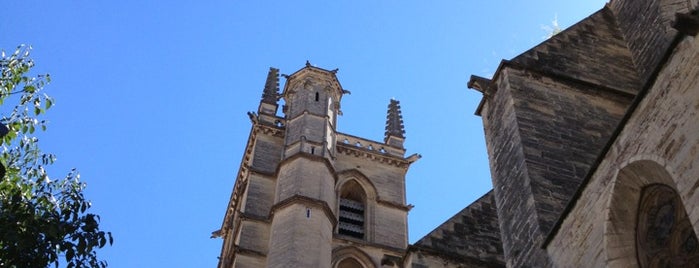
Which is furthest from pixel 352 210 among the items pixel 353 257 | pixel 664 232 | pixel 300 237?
pixel 664 232

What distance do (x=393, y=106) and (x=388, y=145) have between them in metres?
3.10

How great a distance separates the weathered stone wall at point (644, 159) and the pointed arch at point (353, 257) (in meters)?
13.4

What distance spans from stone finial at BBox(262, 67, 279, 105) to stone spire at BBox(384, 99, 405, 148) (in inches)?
136

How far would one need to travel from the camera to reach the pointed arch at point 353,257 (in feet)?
62.9

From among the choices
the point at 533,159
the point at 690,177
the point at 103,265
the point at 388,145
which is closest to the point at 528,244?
the point at 533,159

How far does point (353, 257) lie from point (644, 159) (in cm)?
1456

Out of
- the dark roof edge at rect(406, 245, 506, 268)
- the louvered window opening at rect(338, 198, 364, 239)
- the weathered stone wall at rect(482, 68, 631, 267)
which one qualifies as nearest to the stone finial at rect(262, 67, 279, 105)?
the louvered window opening at rect(338, 198, 364, 239)

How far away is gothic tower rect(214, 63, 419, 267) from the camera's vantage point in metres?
18.0

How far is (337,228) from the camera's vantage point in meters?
20.3

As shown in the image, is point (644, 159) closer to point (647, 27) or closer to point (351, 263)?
point (647, 27)

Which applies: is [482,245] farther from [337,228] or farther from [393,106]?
[393,106]

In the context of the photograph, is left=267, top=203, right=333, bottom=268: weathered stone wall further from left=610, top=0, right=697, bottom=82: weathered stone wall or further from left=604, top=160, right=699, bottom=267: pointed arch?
left=604, top=160, right=699, bottom=267: pointed arch

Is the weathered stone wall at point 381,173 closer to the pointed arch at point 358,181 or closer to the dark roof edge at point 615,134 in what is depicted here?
the pointed arch at point 358,181

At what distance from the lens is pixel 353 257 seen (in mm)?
19328
